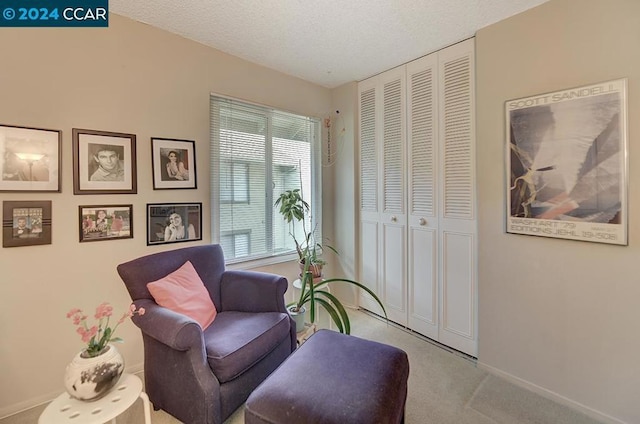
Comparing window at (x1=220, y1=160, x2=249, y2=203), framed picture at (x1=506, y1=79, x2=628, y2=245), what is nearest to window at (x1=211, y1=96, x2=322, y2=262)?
window at (x1=220, y1=160, x2=249, y2=203)

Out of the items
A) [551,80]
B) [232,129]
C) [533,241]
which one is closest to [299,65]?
[232,129]

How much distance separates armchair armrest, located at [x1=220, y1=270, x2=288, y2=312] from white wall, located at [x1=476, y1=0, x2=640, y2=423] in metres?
1.54

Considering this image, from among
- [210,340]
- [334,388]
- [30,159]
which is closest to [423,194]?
[334,388]

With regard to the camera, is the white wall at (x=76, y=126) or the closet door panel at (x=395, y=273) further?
the closet door panel at (x=395, y=273)

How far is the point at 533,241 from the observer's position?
1936mm

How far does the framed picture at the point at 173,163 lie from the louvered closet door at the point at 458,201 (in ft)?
6.91

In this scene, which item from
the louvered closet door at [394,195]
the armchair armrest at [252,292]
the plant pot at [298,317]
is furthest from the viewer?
the louvered closet door at [394,195]

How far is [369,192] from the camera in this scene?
10.2 feet

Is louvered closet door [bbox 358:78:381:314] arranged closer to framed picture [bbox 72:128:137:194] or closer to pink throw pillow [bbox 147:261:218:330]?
pink throw pillow [bbox 147:261:218:330]

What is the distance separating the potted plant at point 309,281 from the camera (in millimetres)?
2062

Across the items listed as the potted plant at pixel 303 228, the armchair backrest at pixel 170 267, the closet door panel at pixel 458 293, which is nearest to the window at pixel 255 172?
the potted plant at pixel 303 228

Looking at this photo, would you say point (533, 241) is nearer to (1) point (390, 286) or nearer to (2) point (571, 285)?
(2) point (571, 285)

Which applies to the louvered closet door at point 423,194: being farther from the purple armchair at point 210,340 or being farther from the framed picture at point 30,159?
the framed picture at point 30,159

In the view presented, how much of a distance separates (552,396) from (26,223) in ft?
11.3
